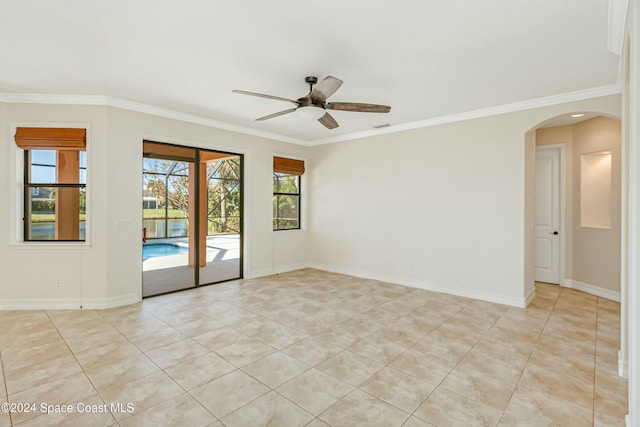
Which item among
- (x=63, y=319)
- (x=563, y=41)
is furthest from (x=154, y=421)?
(x=563, y=41)

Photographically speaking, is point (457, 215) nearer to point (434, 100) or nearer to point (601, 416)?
point (434, 100)

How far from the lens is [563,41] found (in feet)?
8.68

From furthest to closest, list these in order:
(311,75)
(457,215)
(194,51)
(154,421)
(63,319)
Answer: (457,215) < (63,319) < (311,75) < (194,51) < (154,421)

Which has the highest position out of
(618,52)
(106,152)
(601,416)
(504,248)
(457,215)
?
(618,52)

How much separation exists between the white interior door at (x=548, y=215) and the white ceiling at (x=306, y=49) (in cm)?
197

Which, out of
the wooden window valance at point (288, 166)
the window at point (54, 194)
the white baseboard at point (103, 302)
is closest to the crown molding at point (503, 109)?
the wooden window valance at point (288, 166)

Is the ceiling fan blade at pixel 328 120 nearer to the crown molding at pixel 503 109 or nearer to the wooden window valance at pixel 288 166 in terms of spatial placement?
the crown molding at pixel 503 109

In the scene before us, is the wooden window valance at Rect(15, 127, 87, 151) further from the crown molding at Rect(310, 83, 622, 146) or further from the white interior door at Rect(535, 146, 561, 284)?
the white interior door at Rect(535, 146, 561, 284)

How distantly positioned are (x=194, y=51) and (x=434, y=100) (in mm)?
2960

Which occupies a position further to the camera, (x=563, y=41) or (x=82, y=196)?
(x=82, y=196)

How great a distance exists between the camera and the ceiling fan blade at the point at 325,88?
8.87 ft

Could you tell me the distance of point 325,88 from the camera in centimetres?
286

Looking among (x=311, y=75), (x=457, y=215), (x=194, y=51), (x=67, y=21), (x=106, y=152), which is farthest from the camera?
(x=457, y=215)

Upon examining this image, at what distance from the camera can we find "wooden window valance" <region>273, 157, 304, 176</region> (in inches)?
241
